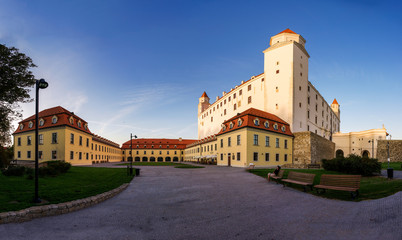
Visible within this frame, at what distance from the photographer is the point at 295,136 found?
41.2 metres

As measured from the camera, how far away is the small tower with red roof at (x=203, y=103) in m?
82.6

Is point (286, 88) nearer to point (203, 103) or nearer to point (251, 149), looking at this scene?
point (251, 149)

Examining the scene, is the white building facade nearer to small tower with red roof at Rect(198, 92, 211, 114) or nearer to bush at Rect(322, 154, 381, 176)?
bush at Rect(322, 154, 381, 176)

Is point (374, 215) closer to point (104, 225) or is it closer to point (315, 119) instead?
point (104, 225)

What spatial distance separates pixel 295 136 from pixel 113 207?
4002 centimetres

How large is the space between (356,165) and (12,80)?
1362 inches

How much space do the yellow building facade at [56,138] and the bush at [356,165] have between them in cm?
3862

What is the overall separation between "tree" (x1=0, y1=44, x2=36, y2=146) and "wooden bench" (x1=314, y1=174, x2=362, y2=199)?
28338mm

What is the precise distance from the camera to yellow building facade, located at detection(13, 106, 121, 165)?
34.6m

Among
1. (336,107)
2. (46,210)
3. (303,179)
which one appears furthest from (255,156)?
(336,107)

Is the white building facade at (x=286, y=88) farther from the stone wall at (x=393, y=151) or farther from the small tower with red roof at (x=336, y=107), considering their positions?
the small tower with red roof at (x=336, y=107)

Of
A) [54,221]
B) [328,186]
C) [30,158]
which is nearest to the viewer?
[54,221]

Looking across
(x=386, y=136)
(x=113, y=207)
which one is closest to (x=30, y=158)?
(x=113, y=207)

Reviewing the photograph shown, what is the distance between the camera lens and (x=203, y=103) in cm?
8319
